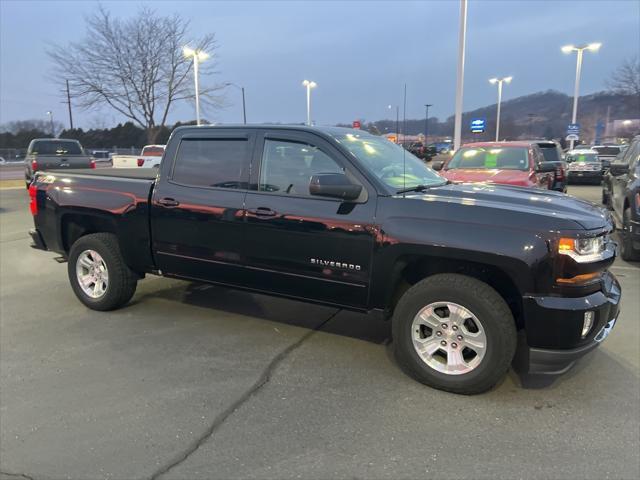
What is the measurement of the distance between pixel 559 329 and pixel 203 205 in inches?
116

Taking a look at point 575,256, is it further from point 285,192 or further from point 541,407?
point 285,192

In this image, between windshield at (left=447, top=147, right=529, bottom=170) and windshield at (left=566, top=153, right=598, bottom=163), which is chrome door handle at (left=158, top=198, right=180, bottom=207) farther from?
windshield at (left=566, top=153, right=598, bottom=163)

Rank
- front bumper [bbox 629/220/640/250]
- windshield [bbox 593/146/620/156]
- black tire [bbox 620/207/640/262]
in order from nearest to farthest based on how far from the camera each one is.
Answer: front bumper [bbox 629/220/640/250]
black tire [bbox 620/207/640/262]
windshield [bbox 593/146/620/156]

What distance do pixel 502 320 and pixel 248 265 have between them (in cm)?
206

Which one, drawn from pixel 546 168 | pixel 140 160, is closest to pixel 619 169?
pixel 546 168

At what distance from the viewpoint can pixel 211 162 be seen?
4.52 meters

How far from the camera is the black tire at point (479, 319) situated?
3.31m

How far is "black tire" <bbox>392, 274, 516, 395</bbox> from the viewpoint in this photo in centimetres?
331

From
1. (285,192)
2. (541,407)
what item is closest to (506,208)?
(541,407)

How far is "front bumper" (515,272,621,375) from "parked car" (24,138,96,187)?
52.7ft

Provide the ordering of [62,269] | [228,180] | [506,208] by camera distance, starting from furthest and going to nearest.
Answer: [62,269], [228,180], [506,208]

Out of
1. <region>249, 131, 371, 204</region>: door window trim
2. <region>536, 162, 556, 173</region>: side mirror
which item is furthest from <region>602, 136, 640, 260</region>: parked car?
<region>249, 131, 371, 204</region>: door window trim

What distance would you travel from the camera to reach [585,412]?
3.28 metres

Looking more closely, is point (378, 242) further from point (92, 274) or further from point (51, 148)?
point (51, 148)
